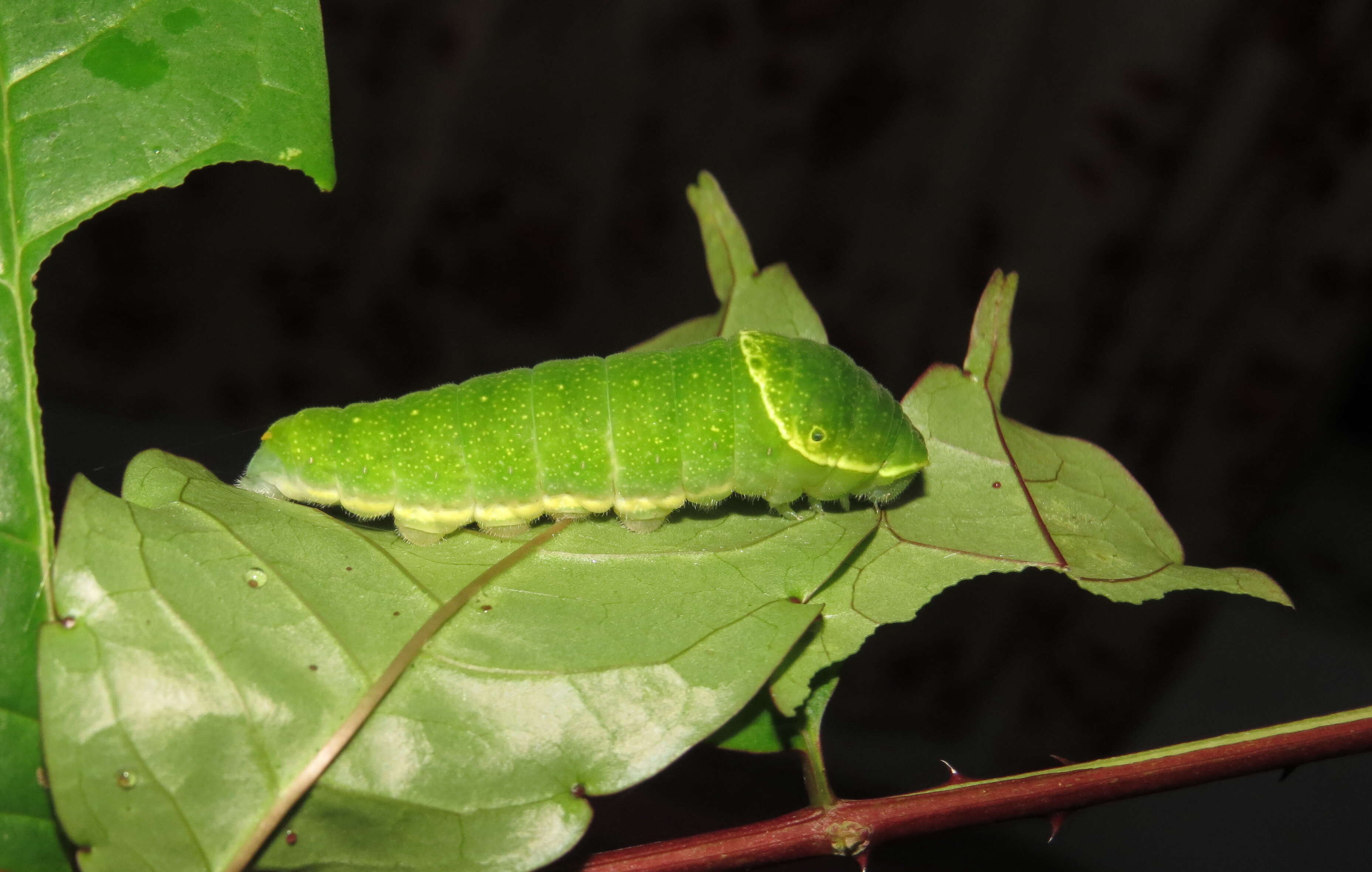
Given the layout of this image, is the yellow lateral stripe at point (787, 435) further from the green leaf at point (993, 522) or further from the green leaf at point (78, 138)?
the green leaf at point (78, 138)

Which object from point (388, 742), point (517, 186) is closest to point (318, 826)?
point (388, 742)

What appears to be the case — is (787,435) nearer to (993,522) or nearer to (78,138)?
(993,522)

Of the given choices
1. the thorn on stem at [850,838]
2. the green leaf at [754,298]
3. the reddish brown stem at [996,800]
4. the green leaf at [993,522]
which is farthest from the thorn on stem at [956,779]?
the green leaf at [754,298]

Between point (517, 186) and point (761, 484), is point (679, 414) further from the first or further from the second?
point (517, 186)

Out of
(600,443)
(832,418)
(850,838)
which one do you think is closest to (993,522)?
(832,418)

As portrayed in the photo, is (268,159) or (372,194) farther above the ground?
(268,159)

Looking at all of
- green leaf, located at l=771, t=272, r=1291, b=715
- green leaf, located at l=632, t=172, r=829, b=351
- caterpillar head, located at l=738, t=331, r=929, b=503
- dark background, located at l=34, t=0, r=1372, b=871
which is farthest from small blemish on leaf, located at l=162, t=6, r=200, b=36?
dark background, located at l=34, t=0, r=1372, b=871
